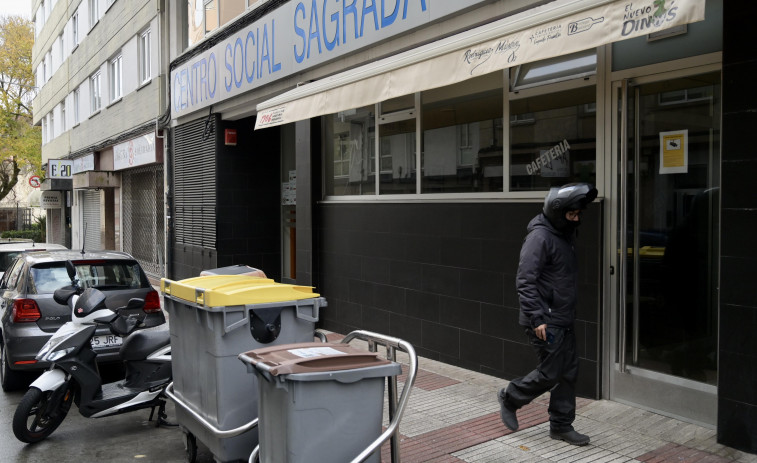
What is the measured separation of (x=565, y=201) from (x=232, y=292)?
2462 millimetres

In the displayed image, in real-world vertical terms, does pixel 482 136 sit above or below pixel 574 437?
above

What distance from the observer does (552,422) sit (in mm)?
5078

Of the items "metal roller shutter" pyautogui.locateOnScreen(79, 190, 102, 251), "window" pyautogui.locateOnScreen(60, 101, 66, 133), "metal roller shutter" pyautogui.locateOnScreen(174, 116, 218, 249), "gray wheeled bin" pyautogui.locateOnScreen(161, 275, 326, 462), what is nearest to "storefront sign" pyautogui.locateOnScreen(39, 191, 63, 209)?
"window" pyautogui.locateOnScreen(60, 101, 66, 133)

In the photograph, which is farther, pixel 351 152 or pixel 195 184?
pixel 195 184

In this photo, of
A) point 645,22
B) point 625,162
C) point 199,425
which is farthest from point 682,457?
point 199,425

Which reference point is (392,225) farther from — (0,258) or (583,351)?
(0,258)

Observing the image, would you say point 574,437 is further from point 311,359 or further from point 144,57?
point 144,57

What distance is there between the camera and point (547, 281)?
494cm

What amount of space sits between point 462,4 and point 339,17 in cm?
256

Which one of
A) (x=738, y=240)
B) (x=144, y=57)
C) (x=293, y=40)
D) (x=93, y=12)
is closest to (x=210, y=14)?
(x=293, y=40)

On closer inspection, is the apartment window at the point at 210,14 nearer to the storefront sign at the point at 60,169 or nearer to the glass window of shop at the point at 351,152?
the glass window of shop at the point at 351,152

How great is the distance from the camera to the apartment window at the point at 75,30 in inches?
1041

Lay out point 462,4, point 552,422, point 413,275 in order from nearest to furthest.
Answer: point 552,422
point 462,4
point 413,275

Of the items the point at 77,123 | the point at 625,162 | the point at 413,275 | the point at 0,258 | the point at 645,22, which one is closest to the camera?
the point at 645,22
